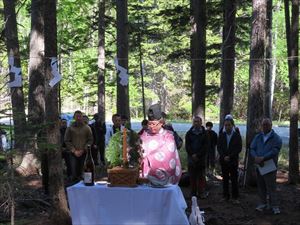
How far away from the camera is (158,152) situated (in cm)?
604

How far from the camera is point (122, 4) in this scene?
1698cm

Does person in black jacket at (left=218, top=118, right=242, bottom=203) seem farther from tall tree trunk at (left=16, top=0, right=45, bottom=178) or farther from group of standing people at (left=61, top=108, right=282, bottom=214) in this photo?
tall tree trunk at (left=16, top=0, right=45, bottom=178)

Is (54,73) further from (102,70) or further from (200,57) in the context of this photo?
(102,70)

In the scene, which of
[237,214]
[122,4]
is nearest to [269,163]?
[237,214]

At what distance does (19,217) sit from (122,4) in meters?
10.1

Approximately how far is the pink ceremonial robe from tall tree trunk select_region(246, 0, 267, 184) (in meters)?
5.98

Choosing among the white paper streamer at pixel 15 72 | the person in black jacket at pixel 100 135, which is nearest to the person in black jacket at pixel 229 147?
the white paper streamer at pixel 15 72

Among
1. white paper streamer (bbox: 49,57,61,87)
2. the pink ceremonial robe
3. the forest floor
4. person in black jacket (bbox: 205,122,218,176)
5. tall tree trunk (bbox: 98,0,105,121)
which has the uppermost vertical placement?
tall tree trunk (bbox: 98,0,105,121)

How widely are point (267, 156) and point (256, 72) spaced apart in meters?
3.39

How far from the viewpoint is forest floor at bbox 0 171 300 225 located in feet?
27.3

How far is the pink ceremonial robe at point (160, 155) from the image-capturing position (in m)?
5.98

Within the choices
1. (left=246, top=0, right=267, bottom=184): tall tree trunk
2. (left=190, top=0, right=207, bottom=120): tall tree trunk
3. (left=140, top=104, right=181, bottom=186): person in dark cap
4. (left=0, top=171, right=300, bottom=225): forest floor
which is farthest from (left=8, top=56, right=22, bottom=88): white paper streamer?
(left=190, top=0, right=207, bottom=120): tall tree trunk

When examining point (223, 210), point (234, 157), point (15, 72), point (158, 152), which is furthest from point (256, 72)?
point (158, 152)

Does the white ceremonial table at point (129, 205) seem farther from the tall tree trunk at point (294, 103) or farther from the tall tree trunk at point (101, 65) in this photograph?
the tall tree trunk at point (101, 65)
